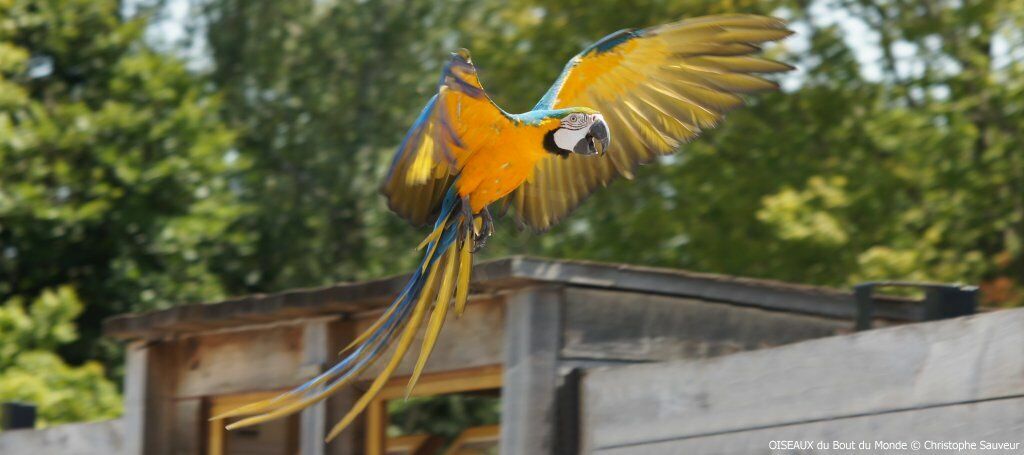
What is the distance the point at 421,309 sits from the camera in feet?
12.4

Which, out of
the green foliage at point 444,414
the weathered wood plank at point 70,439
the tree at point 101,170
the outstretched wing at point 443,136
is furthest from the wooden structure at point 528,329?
the green foliage at point 444,414

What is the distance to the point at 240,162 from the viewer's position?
14352mm

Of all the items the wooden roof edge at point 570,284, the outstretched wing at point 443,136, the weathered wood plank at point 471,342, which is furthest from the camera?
the weathered wood plank at point 471,342

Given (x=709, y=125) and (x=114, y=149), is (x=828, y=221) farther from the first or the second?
(x=709, y=125)

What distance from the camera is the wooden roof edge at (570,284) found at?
6195 millimetres


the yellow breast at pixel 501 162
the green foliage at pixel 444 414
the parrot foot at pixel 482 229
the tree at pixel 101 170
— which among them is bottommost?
the parrot foot at pixel 482 229

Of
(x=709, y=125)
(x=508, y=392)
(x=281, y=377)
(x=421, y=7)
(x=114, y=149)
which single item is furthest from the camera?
(x=421, y=7)

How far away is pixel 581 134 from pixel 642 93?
75 cm

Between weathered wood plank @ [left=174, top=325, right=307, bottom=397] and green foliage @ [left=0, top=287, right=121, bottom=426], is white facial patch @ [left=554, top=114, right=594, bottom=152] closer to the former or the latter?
weathered wood plank @ [left=174, top=325, right=307, bottom=397]

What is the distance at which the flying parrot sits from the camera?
3.51 metres

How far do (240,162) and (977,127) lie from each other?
7330 millimetres

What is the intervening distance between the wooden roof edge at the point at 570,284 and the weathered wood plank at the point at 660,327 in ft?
0.23

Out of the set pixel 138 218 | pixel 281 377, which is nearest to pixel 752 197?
pixel 138 218

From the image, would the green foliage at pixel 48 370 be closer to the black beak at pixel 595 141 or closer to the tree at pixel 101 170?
the tree at pixel 101 170
